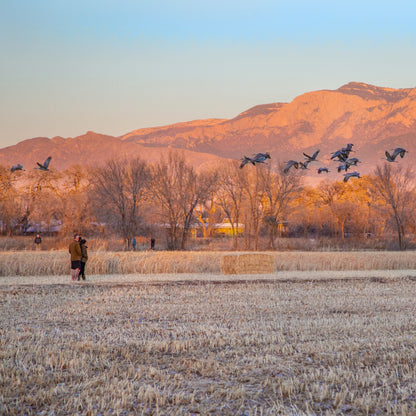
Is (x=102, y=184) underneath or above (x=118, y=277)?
above

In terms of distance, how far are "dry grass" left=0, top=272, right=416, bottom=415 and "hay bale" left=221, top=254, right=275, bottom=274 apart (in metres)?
10.1

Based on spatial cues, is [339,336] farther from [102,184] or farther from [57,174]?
[57,174]

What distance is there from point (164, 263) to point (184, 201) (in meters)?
20.1

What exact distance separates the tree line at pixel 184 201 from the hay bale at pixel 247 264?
63.4 ft

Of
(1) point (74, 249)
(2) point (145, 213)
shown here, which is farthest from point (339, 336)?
(2) point (145, 213)

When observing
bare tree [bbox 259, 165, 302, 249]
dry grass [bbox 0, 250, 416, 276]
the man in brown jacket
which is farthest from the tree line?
the man in brown jacket

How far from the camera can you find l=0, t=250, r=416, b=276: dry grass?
23766mm

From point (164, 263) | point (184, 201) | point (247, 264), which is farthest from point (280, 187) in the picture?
point (164, 263)

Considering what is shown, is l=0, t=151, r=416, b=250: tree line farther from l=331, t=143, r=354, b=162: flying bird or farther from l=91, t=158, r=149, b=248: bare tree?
l=331, t=143, r=354, b=162: flying bird

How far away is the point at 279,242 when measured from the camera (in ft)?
174

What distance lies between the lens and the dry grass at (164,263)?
2377 centimetres

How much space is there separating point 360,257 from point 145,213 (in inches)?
1492

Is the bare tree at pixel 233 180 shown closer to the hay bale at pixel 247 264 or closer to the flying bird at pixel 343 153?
the hay bale at pixel 247 264

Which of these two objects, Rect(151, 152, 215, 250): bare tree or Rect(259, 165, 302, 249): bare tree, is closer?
Rect(151, 152, 215, 250): bare tree
